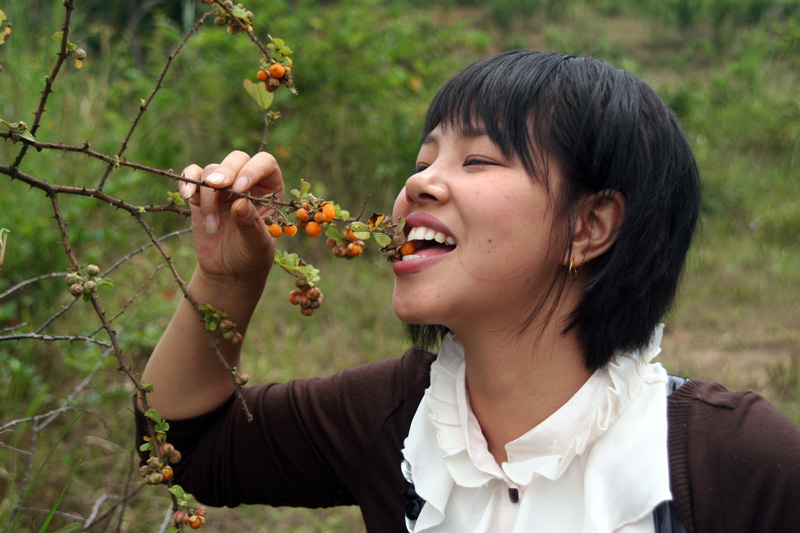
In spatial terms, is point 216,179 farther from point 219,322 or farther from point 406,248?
point 406,248

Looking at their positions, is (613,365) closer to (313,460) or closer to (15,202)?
(313,460)

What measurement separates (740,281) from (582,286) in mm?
3482

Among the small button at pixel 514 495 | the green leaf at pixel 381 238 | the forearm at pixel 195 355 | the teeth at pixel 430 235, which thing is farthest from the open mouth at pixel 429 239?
the small button at pixel 514 495

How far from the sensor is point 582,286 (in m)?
1.42

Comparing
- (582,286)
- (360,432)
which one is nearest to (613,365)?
(582,286)

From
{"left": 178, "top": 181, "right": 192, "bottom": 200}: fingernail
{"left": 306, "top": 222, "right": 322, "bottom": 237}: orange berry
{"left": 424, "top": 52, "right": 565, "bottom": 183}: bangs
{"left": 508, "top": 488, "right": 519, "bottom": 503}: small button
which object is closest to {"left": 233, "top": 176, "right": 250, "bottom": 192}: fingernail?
{"left": 178, "top": 181, "right": 192, "bottom": 200}: fingernail

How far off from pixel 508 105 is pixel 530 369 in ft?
1.65

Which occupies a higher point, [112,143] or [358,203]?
[112,143]

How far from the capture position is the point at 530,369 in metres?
1.44

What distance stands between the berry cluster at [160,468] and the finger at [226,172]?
0.45 meters

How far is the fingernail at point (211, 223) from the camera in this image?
4.64ft

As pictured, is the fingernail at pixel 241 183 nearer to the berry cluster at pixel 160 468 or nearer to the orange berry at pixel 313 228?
the orange berry at pixel 313 228

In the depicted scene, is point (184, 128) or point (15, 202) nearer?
point (15, 202)

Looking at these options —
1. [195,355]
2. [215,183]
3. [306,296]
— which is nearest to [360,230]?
[306,296]
